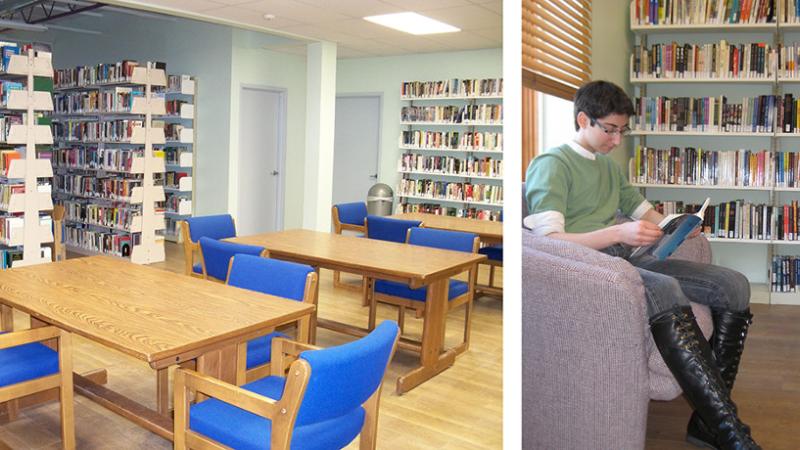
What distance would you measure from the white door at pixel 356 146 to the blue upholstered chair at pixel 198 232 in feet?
15.3

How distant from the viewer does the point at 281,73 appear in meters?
8.38

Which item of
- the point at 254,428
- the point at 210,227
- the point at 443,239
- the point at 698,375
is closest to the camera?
the point at 698,375

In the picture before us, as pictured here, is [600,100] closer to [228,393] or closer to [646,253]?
[646,253]

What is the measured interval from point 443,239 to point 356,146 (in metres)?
5.34

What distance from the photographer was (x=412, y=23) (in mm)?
6613

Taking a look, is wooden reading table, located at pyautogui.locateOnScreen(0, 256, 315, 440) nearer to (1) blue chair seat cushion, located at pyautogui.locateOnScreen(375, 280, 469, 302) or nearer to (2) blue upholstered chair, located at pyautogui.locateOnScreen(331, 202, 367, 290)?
(1) blue chair seat cushion, located at pyautogui.locateOnScreen(375, 280, 469, 302)

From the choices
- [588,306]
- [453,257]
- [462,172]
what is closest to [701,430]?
[588,306]

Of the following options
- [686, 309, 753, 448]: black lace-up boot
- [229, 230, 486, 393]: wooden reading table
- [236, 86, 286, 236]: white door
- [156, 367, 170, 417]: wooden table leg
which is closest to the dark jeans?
[686, 309, 753, 448]: black lace-up boot

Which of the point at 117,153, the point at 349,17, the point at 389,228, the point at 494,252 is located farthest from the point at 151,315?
the point at 117,153

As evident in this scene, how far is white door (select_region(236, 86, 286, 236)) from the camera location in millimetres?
8172

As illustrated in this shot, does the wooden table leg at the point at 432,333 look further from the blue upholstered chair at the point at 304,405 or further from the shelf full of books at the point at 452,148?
the shelf full of books at the point at 452,148

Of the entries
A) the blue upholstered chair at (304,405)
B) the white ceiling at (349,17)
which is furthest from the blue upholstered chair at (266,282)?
the white ceiling at (349,17)

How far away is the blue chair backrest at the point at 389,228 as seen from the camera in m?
4.79

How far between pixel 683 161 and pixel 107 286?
7.76 ft
